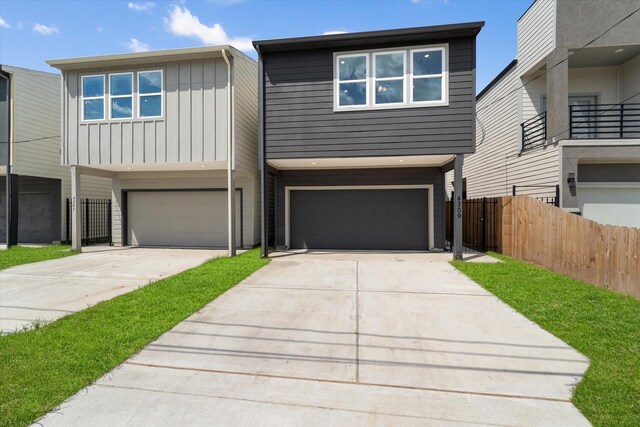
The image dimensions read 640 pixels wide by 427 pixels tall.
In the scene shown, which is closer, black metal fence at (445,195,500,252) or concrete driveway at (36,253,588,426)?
concrete driveway at (36,253,588,426)

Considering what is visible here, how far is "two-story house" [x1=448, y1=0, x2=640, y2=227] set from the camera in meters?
9.25

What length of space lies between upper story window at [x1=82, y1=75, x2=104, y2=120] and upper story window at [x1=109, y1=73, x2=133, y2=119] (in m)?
0.47

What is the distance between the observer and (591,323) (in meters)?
4.14

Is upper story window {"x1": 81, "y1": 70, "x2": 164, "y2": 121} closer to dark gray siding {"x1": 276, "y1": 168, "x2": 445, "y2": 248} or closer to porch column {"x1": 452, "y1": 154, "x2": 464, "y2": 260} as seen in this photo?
dark gray siding {"x1": 276, "y1": 168, "x2": 445, "y2": 248}

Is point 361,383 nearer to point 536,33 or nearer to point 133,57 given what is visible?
point 133,57

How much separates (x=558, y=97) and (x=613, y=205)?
3.86 m

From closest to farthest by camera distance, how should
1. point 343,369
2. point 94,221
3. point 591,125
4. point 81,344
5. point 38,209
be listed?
point 343,369
point 81,344
point 591,125
point 38,209
point 94,221

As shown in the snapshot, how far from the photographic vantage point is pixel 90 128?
988 centimetres

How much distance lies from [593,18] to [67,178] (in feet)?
63.4

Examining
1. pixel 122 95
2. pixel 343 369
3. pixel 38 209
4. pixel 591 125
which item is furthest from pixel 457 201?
pixel 38 209

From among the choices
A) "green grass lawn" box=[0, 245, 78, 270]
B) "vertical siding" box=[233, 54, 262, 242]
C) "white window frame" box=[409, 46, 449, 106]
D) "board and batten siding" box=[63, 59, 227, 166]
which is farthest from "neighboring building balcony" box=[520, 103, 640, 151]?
"green grass lawn" box=[0, 245, 78, 270]

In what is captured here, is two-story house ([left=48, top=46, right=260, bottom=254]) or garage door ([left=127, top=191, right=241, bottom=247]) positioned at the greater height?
two-story house ([left=48, top=46, right=260, bottom=254])

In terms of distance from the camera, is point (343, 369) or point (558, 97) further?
point (558, 97)

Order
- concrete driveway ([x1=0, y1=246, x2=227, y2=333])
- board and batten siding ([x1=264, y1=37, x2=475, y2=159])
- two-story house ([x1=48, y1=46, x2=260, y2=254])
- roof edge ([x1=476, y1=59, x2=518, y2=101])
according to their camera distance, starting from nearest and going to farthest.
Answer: concrete driveway ([x1=0, y1=246, x2=227, y2=333])
board and batten siding ([x1=264, y1=37, x2=475, y2=159])
two-story house ([x1=48, y1=46, x2=260, y2=254])
roof edge ([x1=476, y1=59, x2=518, y2=101])
